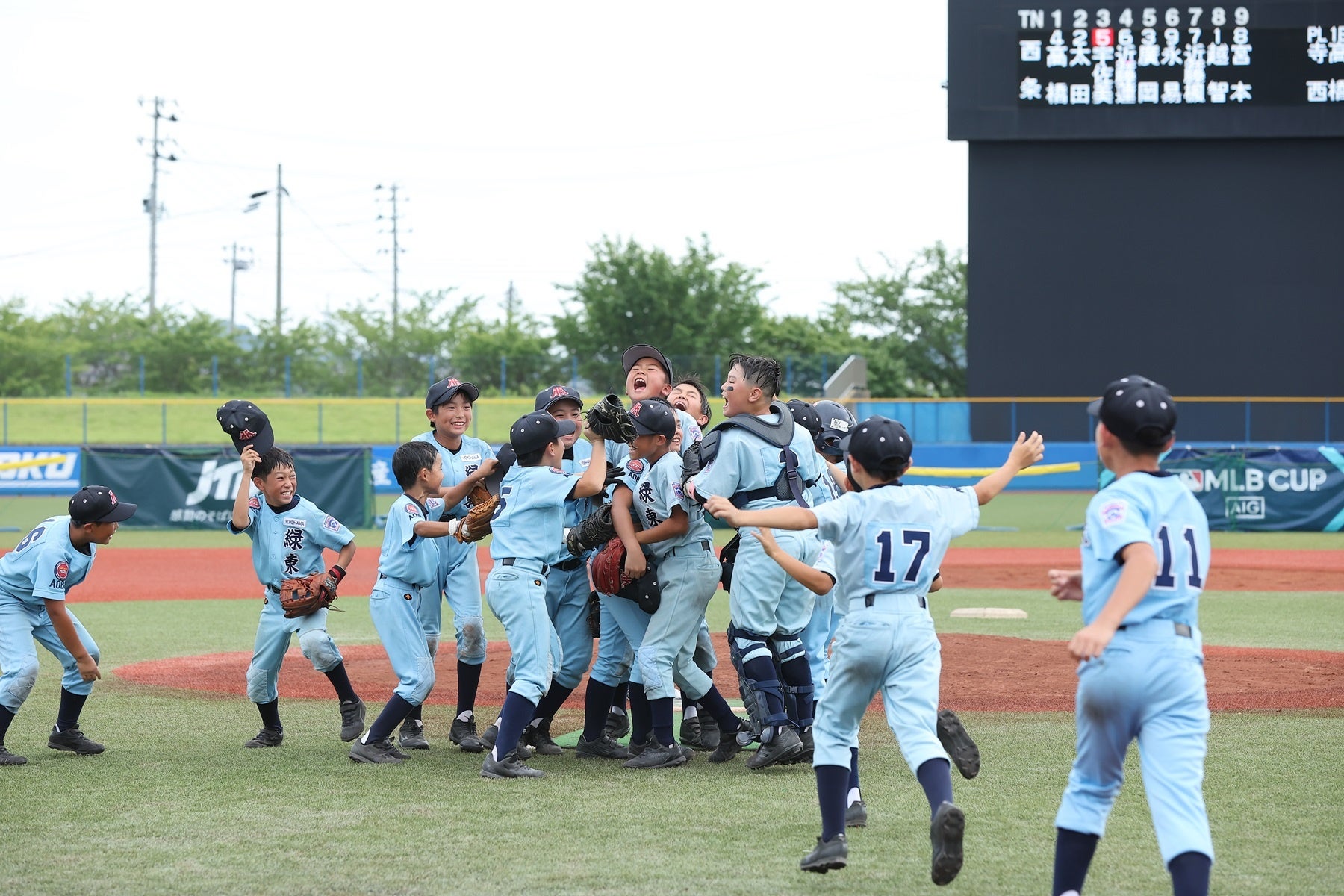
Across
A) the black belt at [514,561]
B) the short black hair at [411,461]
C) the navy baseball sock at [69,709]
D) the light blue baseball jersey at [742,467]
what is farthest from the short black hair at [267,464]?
the light blue baseball jersey at [742,467]

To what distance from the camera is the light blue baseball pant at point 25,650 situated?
6680 mm

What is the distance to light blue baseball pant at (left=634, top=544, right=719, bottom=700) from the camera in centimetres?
645

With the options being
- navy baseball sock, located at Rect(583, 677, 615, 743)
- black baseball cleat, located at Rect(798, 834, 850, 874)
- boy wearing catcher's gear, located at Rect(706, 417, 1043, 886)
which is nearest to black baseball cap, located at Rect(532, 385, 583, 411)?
navy baseball sock, located at Rect(583, 677, 615, 743)

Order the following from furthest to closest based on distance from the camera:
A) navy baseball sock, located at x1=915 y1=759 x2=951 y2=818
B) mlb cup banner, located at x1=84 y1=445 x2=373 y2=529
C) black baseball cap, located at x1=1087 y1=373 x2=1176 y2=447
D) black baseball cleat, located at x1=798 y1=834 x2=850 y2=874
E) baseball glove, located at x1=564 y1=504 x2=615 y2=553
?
mlb cup banner, located at x1=84 y1=445 x2=373 y2=529 < baseball glove, located at x1=564 y1=504 x2=615 y2=553 < black baseball cleat, located at x1=798 y1=834 x2=850 y2=874 < navy baseball sock, located at x1=915 y1=759 x2=951 y2=818 < black baseball cap, located at x1=1087 y1=373 x2=1176 y2=447

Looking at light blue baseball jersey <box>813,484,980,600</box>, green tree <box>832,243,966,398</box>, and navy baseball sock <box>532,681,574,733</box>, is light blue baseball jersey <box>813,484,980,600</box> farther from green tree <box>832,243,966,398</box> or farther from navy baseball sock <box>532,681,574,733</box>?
green tree <box>832,243,966,398</box>

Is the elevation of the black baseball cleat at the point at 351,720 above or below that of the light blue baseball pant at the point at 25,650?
below

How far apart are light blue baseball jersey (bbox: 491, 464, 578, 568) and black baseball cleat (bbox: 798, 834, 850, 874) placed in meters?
2.25

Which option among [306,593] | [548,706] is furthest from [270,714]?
[548,706]

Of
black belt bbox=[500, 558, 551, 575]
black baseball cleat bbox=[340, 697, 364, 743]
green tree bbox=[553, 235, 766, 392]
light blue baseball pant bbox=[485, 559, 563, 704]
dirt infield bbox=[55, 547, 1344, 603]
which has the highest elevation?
green tree bbox=[553, 235, 766, 392]

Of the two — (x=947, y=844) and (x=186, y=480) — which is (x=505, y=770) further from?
(x=186, y=480)

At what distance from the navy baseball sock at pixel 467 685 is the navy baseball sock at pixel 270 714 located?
954 millimetres

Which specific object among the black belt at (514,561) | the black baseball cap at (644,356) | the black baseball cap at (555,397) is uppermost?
the black baseball cap at (644,356)

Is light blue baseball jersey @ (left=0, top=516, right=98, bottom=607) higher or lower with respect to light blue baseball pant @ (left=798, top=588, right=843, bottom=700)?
higher

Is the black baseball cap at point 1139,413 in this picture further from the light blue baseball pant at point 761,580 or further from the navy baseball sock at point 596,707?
the navy baseball sock at point 596,707
